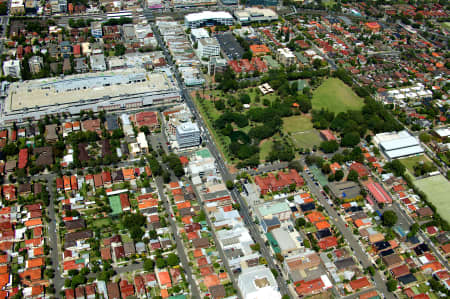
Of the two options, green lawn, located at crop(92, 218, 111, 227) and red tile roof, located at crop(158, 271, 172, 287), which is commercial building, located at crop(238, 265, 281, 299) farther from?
green lawn, located at crop(92, 218, 111, 227)

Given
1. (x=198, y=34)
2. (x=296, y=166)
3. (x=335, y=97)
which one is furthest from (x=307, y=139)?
(x=198, y=34)

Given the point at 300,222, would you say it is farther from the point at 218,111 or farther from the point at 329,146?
the point at 218,111

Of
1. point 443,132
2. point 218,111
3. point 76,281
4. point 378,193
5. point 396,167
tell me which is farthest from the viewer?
point 218,111

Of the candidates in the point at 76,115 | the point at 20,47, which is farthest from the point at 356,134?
the point at 20,47

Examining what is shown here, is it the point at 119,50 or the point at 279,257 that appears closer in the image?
the point at 279,257

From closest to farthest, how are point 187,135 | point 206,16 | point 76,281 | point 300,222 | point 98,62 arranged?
A: point 76,281, point 300,222, point 187,135, point 98,62, point 206,16

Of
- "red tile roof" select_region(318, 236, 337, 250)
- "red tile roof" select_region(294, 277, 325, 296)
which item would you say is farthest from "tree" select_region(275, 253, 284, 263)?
"red tile roof" select_region(318, 236, 337, 250)
